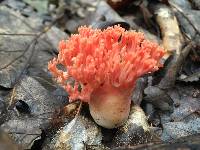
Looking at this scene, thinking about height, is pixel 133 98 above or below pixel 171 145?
below

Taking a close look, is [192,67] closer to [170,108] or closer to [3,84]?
[170,108]

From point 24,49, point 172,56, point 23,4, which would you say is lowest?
point 23,4

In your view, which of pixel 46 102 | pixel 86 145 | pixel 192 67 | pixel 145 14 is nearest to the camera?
pixel 86 145

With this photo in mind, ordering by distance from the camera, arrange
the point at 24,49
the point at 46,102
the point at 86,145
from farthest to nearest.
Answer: the point at 24,49, the point at 46,102, the point at 86,145

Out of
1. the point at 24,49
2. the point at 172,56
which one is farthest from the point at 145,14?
the point at 24,49

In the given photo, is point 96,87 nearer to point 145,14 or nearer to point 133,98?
point 133,98

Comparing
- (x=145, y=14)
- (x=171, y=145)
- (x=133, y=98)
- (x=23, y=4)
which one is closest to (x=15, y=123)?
(x=133, y=98)

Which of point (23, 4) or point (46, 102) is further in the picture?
point (23, 4)
